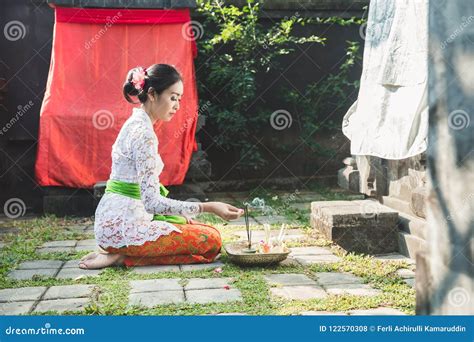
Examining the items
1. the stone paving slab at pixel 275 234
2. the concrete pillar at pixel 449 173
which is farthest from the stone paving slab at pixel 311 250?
the concrete pillar at pixel 449 173

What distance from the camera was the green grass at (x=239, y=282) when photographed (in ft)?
11.9

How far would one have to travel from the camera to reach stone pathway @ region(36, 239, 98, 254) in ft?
17.6

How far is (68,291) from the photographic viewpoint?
407 centimetres

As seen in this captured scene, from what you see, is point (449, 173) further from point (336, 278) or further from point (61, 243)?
point (61, 243)

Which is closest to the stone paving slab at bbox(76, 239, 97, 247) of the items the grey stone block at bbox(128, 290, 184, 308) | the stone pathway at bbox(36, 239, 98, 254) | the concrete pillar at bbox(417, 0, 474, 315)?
the stone pathway at bbox(36, 239, 98, 254)

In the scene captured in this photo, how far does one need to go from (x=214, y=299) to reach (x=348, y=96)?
5600 mm

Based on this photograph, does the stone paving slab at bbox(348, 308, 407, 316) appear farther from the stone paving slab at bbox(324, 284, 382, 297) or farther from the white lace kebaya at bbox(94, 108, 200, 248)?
the white lace kebaya at bbox(94, 108, 200, 248)

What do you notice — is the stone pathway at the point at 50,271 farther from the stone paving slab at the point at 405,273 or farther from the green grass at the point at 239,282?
the stone paving slab at the point at 405,273

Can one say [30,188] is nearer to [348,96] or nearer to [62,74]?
[62,74]

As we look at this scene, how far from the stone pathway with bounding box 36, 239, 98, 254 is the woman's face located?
1.56 meters

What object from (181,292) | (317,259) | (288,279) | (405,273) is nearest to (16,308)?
(181,292)

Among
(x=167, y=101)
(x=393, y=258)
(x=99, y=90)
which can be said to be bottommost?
(x=393, y=258)

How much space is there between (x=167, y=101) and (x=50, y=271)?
1559 millimetres

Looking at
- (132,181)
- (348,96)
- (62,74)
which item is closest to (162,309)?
(132,181)
